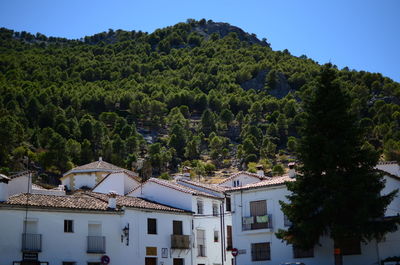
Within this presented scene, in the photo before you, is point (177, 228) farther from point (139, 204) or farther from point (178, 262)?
point (139, 204)

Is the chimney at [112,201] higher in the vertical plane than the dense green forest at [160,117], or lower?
lower

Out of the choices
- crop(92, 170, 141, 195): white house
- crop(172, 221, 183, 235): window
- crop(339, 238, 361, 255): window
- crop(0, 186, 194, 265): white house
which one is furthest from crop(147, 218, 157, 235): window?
crop(339, 238, 361, 255): window

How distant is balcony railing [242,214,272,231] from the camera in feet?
129

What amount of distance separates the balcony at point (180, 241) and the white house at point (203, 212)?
156cm

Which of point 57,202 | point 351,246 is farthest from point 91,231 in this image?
point 351,246

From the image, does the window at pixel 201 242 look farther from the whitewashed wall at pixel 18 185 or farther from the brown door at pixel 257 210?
the whitewashed wall at pixel 18 185

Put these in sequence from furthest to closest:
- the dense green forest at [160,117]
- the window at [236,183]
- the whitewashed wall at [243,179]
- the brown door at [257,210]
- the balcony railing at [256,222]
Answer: the dense green forest at [160,117] → the window at [236,183] → the whitewashed wall at [243,179] → the brown door at [257,210] → the balcony railing at [256,222]

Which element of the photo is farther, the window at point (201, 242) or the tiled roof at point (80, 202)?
the window at point (201, 242)

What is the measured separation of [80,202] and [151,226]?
601 cm

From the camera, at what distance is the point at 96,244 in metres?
38.4

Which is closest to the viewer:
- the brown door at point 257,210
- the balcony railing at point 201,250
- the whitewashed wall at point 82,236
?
the whitewashed wall at point 82,236

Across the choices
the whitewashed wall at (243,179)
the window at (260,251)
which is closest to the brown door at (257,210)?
the window at (260,251)

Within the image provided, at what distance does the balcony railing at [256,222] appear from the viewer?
39406 mm

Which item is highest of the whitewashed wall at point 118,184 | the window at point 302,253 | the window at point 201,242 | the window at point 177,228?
the whitewashed wall at point 118,184
